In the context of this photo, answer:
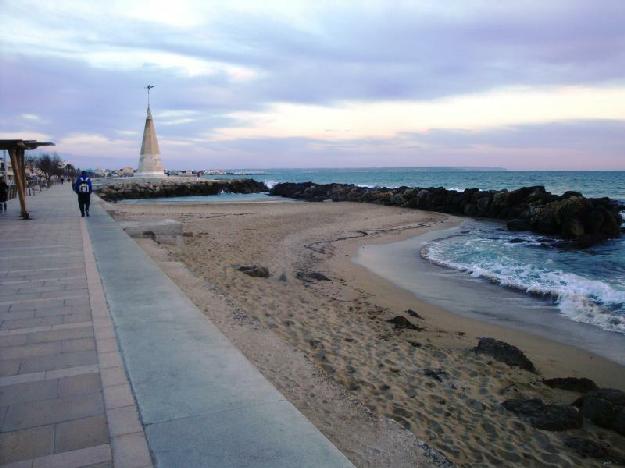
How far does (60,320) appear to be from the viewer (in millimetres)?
4668

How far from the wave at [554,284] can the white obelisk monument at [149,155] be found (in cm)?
3435

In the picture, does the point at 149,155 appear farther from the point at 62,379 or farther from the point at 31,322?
the point at 62,379

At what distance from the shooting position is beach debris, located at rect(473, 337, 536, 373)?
542cm

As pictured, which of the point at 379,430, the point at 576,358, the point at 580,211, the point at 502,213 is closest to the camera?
the point at 379,430

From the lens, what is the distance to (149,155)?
45.1 meters

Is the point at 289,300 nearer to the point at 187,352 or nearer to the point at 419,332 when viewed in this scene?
the point at 419,332

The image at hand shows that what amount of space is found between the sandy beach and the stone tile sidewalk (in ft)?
4.00

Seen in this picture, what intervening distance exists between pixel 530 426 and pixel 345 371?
1.70m

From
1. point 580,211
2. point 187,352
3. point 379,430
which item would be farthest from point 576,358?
point 580,211

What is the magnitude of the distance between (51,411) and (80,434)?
16.0 inches

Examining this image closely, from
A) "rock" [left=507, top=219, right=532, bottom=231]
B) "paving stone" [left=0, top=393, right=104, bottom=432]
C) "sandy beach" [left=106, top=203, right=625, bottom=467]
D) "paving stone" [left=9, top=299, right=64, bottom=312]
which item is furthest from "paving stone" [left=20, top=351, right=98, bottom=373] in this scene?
"rock" [left=507, top=219, right=532, bottom=231]

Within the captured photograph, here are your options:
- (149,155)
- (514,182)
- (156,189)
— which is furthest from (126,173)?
(514,182)

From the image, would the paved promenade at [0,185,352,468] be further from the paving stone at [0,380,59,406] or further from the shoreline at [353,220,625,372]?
the shoreline at [353,220,625,372]

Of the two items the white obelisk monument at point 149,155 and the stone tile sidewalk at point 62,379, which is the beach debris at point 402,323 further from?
the white obelisk monument at point 149,155
